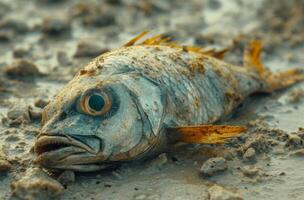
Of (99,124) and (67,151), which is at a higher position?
(99,124)

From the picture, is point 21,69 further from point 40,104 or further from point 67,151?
point 67,151

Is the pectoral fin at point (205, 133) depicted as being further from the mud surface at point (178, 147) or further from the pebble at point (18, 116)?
the pebble at point (18, 116)

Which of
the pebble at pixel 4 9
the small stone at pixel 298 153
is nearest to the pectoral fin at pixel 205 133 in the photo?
the small stone at pixel 298 153

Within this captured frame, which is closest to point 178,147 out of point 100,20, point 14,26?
point 100,20

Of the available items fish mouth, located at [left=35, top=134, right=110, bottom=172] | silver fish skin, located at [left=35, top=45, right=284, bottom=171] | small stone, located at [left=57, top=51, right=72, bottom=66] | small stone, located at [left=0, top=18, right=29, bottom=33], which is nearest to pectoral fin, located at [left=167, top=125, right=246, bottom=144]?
silver fish skin, located at [left=35, top=45, right=284, bottom=171]

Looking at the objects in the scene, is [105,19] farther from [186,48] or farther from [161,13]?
[186,48]

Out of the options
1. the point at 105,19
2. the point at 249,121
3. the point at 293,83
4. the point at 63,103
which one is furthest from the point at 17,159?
the point at 105,19

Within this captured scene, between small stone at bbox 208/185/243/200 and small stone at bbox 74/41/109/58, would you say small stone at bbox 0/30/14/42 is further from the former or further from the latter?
small stone at bbox 208/185/243/200
